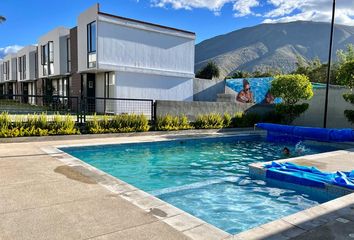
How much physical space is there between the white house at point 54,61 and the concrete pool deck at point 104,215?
69.8 ft

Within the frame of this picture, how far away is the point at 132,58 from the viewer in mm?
21297

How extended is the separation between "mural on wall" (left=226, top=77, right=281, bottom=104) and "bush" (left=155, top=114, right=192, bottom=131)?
45.6ft

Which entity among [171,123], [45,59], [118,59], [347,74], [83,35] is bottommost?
[171,123]

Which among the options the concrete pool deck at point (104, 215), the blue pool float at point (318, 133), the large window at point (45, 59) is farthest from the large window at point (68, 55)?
the concrete pool deck at point (104, 215)

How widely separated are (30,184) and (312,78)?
4531 cm

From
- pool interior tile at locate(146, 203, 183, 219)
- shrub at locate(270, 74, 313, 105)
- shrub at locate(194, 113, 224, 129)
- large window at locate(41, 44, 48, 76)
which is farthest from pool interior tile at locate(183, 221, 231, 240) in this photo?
large window at locate(41, 44, 48, 76)

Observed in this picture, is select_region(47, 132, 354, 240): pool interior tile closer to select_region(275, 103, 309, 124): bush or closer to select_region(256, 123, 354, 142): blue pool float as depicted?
select_region(256, 123, 354, 142): blue pool float

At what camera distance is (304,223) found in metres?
3.74

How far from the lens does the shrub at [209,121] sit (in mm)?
16234

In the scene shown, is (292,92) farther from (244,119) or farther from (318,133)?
(318,133)

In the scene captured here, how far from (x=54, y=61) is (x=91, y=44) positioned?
7491 millimetres

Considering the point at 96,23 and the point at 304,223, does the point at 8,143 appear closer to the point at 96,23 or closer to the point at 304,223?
the point at 304,223

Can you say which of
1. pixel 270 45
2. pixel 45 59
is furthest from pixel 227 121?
pixel 270 45

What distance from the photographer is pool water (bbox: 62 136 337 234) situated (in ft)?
18.4
